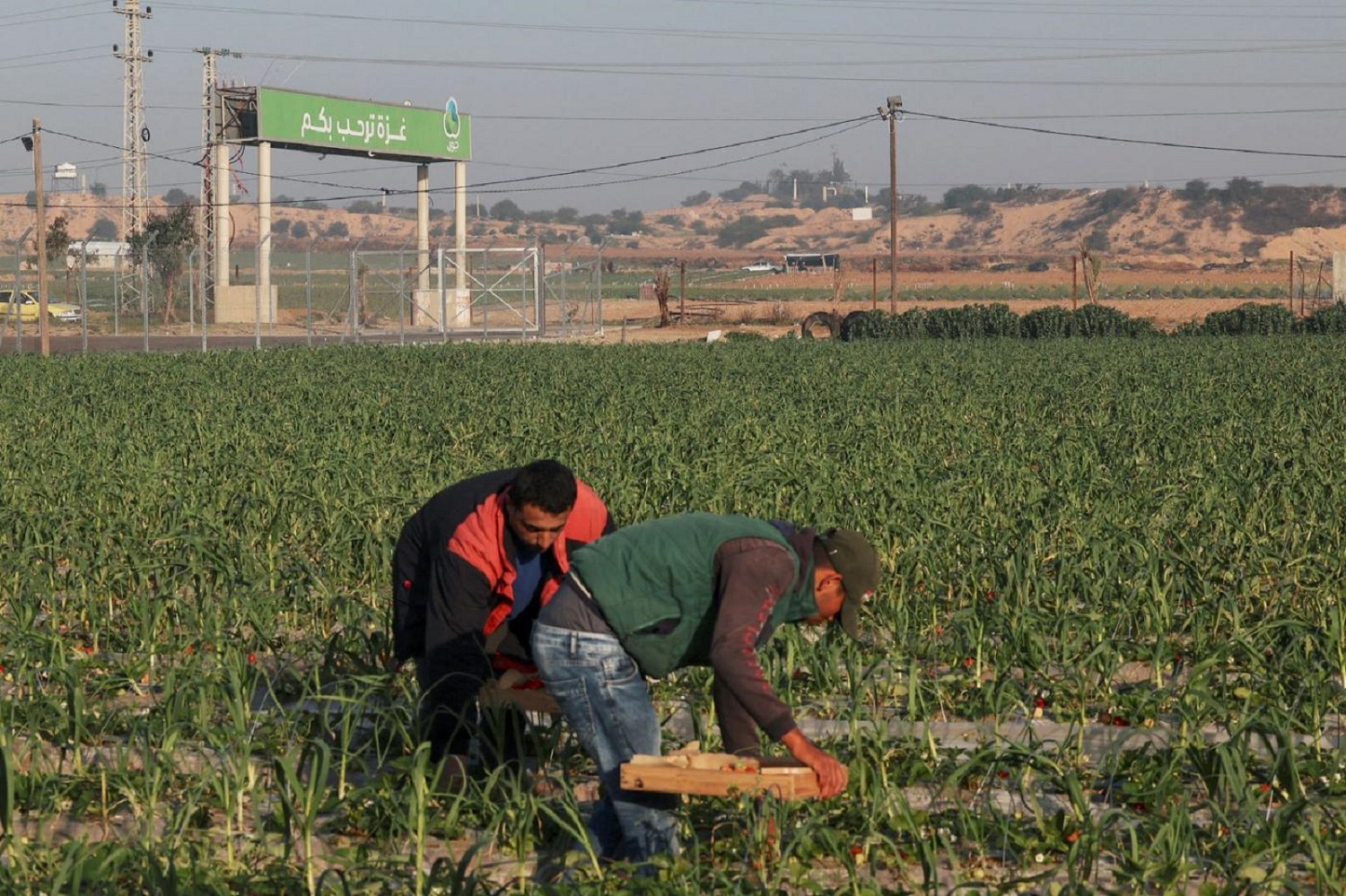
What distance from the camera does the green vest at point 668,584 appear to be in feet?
15.0

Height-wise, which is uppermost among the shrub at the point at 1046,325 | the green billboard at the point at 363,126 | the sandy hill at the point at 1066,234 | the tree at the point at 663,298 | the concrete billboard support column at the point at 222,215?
the sandy hill at the point at 1066,234

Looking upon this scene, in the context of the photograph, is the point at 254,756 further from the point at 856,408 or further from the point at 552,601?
the point at 856,408

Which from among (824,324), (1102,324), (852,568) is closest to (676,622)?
(852,568)

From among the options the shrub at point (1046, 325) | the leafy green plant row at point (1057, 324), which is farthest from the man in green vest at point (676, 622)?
the shrub at point (1046, 325)

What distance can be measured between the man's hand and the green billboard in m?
46.1

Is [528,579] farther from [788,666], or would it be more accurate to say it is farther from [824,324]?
[824,324]

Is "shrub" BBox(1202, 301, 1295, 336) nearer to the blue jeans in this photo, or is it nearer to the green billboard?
the green billboard

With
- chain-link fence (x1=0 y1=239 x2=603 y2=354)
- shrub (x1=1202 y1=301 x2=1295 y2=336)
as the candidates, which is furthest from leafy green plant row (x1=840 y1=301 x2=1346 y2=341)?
chain-link fence (x1=0 y1=239 x2=603 y2=354)

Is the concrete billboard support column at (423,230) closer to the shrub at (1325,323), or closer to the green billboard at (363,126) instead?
the green billboard at (363,126)

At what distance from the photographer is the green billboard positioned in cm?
4875

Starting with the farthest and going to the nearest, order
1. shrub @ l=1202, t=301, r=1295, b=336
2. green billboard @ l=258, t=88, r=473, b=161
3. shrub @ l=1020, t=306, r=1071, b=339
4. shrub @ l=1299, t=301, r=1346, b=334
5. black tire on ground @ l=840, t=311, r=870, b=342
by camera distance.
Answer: green billboard @ l=258, t=88, r=473, b=161 < black tire on ground @ l=840, t=311, r=870, b=342 < shrub @ l=1020, t=306, r=1071, b=339 < shrub @ l=1202, t=301, r=1295, b=336 < shrub @ l=1299, t=301, r=1346, b=334

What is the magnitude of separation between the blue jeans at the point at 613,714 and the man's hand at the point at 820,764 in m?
0.52

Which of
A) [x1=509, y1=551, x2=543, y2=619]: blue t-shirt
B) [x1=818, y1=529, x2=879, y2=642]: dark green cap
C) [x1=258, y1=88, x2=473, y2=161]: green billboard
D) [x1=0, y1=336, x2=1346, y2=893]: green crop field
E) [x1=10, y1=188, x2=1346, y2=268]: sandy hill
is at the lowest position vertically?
[x1=0, y1=336, x2=1346, y2=893]: green crop field

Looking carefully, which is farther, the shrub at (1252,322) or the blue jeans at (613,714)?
the shrub at (1252,322)
